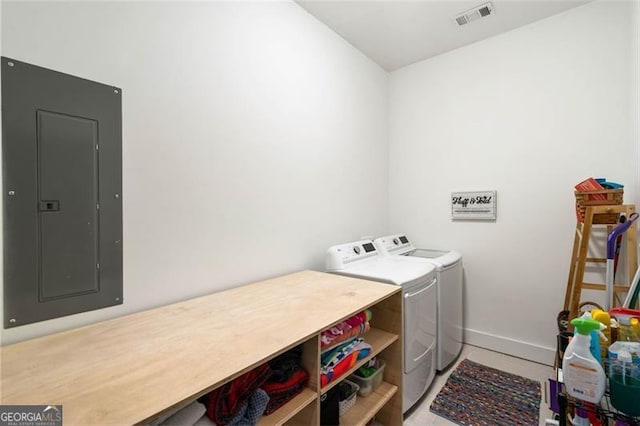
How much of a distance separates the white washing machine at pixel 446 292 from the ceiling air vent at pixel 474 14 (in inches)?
74.1

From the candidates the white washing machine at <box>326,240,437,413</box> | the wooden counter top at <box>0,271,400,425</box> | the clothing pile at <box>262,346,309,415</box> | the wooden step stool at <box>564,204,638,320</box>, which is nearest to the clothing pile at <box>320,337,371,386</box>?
the clothing pile at <box>262,346,309,415</box>

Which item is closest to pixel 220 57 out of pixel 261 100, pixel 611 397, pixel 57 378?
pixel 261 100

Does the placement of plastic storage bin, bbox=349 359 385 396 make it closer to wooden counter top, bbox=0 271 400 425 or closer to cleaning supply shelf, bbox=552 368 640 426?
wooden counter top, bbox=0 271 400 425

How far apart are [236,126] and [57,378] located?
1.33 meters

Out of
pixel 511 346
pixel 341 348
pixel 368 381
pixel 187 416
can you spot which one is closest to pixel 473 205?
pixel 511 346

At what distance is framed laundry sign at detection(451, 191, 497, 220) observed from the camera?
248 cm

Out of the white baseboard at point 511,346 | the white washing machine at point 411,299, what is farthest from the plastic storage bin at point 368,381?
the white baseboard at point 511,346

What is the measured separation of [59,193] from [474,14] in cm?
286

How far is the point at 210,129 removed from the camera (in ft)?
4.99

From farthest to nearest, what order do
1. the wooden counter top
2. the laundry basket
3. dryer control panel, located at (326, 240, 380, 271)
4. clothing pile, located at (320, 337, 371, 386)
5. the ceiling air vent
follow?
the ceiling air vent → dryer control panel, located at (326, 240, 380, 271) → the laundry basket → clothing pile, located at (320, 337, 371, 386) → the wooden counter top

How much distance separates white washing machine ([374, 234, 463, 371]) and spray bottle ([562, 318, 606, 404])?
113 centimetres

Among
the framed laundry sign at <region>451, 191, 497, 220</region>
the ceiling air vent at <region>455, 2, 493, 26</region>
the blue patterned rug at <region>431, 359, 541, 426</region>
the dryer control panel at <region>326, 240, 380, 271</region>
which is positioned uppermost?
the ceiling air vent at <region>455, 2, 493, 26</region>

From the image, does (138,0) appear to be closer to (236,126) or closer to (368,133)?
(236,126)

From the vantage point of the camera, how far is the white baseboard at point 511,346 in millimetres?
2266
